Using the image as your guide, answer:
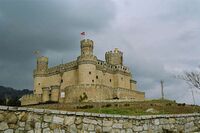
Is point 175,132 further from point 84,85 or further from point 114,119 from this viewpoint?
point 84,85

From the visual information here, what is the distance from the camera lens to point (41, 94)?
220 feet

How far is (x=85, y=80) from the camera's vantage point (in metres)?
60.6

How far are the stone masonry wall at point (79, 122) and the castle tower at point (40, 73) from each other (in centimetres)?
5884

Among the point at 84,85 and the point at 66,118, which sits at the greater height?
the point at 84,85

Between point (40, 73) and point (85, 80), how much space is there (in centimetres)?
1593

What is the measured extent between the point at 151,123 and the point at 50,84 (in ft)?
194

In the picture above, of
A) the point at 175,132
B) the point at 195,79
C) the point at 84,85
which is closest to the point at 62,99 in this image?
the point at 84,85

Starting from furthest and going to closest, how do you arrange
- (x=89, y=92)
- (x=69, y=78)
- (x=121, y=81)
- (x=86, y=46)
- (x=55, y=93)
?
(x=121, y=81) < (x=69, y=78) < (x=86, y=46) < (x=55, y=93) < (x=89, y=92)

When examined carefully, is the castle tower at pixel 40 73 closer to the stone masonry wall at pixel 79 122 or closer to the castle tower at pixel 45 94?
the castle tower at pixel 45 94

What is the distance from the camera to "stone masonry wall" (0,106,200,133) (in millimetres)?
9789

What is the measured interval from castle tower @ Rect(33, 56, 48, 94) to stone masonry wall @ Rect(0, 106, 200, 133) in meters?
58.8

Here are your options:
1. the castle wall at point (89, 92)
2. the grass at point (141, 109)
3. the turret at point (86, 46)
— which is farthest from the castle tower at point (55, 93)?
the grass at point (141, 109)

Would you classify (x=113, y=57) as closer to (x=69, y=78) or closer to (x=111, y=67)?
(x=111, y=67)

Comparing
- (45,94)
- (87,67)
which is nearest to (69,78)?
(45,94)
